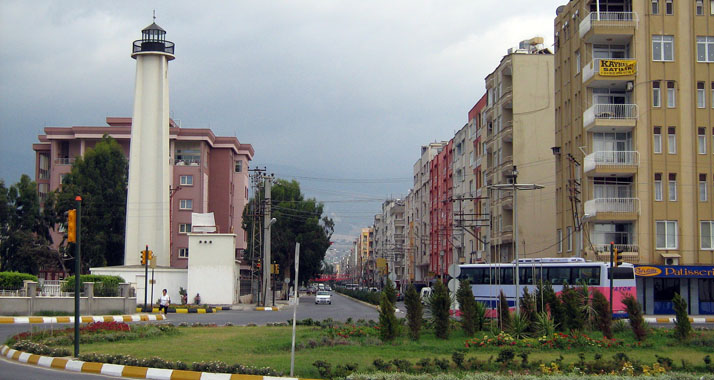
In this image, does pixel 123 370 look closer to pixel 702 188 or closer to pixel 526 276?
pixel 526 276

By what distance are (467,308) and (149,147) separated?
44.4 meters

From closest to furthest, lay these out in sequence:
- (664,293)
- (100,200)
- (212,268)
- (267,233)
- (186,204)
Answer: (664,293)
(212,268)
(267,233)
(100,200)
(186,204)

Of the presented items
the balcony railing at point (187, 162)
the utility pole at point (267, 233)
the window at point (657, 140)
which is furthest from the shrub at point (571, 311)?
the balcony railing at point (187, 162)

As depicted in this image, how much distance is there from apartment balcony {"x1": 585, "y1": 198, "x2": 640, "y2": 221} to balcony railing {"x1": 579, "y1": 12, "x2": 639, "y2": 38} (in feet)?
35.0

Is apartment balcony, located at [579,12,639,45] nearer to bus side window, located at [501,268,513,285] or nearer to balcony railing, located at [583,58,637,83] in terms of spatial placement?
balcony railing, located at [583,58,637,83]

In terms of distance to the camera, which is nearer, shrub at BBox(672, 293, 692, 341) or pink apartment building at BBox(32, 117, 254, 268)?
shrub at BBox(672, 293, 692, 341)

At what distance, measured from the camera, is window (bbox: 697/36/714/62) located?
1933 inches

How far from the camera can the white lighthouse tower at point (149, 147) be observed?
2586 inches

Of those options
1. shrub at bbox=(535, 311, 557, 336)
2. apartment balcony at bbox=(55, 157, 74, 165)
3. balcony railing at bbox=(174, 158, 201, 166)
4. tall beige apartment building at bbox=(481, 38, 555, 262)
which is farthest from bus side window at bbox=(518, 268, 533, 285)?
apartment balcony at bbox=(55, 157, 74, 165)

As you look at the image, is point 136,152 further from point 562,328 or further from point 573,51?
point 562,328

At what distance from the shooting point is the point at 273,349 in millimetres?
22391

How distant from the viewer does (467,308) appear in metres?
27.5

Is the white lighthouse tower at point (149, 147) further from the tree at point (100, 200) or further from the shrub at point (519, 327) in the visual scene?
the shrub at point (519, 327)

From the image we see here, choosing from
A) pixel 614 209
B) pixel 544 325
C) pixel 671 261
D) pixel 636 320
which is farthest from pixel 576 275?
pixel 544 325
